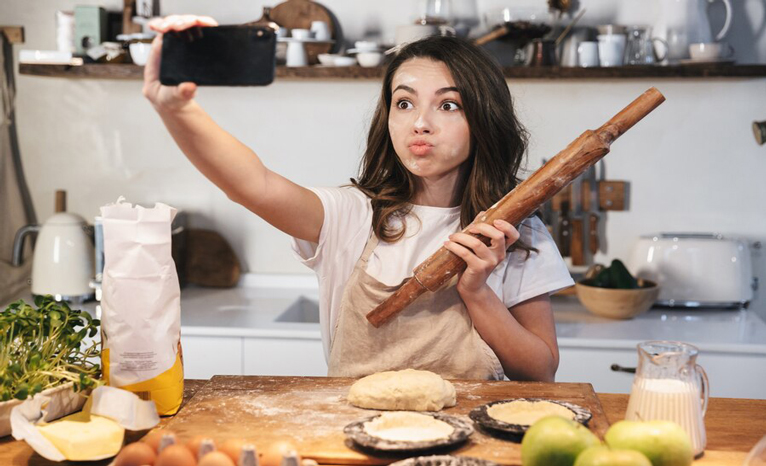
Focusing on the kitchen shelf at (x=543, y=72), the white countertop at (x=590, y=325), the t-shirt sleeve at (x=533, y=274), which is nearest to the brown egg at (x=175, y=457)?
the t-shirt sleeve at (x=533, y=274)

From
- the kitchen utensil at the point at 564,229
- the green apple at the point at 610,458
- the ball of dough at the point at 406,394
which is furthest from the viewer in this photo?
the kitchen utensil at the point at 564,229

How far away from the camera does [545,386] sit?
127 cm

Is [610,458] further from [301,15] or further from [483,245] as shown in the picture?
[301,15]

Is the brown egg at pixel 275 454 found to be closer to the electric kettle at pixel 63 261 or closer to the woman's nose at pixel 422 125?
the woman's nose at pixel 422 125

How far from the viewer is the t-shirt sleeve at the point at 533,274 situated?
59.4 inches

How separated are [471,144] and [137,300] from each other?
0.68m

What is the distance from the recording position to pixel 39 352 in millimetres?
1127

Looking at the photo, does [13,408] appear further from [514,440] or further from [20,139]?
[20,139]

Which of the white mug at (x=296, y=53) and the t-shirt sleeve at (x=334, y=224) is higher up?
the white mug at (x=296, y=53)

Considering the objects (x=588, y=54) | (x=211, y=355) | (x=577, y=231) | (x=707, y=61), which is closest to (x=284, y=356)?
(x=211, y=355)

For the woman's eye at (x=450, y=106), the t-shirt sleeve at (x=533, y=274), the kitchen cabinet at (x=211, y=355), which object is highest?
the woman's eye at (x=450, y=106)

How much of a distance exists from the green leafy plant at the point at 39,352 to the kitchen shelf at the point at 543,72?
1.54m

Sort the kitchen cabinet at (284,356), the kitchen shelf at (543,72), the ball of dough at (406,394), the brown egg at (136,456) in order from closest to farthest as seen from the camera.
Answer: the brown egg at (136,456) → the ball of dough at (406,394) → the kitchen cabinet at (284,356) → the kitchen shelf at (543,72)

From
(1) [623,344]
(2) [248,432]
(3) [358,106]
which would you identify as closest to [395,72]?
(2) [248,432]
